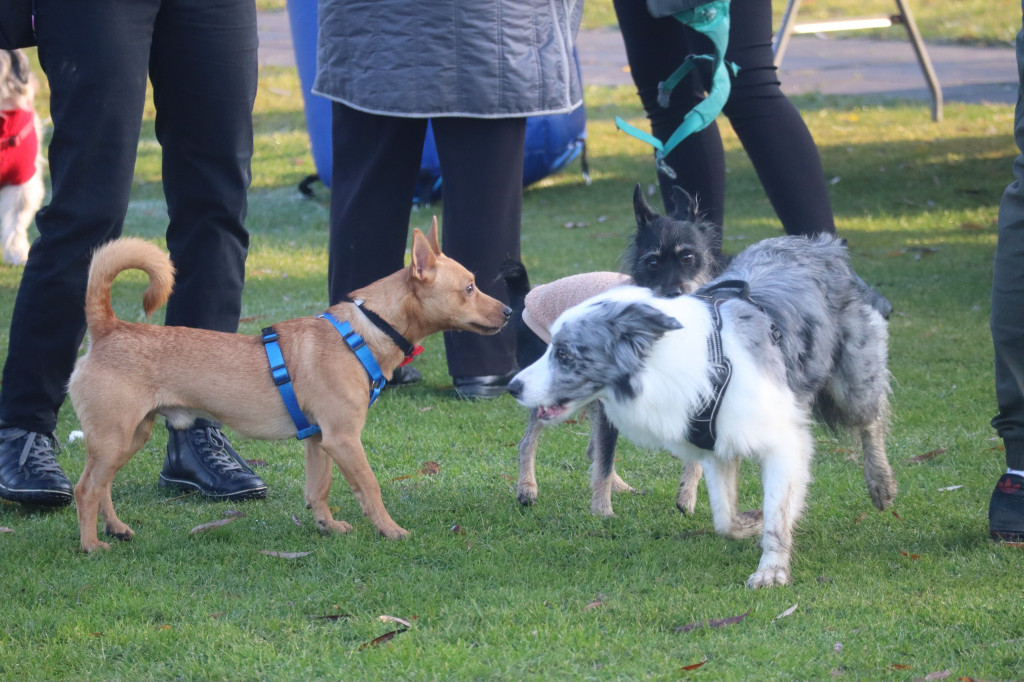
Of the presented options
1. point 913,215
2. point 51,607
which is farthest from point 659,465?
point 913,215

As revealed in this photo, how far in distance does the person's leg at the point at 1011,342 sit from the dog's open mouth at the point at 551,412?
1.43m

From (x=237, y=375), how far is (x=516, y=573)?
3.71ft

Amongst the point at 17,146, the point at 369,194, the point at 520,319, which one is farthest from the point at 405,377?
the point at 17,146

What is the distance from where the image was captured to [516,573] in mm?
3195

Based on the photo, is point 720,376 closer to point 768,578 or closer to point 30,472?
point 768,578

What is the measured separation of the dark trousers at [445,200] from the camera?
489cm

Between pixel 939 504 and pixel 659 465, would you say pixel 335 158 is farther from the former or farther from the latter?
pixel 939 504

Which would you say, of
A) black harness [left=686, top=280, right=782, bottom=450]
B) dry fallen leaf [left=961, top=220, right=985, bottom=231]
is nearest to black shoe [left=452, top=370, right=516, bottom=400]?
black harness [left=686, top=280, right=782, bottom=450]

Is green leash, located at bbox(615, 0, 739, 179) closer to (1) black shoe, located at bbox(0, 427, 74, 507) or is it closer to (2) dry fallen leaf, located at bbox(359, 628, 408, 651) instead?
(2) dry fallen leaf, located at bbox(359, 628, 408, 651)

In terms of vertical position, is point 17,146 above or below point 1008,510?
below

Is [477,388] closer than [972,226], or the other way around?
[477,388]

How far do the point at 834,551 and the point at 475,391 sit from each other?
217 centimetres

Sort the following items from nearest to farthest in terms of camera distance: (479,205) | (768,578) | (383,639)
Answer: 1. (383,639)
2. (768,578)
3. (479,205)

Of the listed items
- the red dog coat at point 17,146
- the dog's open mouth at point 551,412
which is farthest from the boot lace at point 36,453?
the red dog coat at point 17,146
